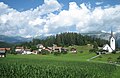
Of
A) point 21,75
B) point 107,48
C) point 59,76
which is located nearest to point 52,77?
point 59,76


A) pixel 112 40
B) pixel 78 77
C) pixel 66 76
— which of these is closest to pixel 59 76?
pixel 66 76

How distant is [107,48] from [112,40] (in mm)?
18419

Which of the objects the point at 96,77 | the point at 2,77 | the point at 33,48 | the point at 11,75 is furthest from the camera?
the point at 33,48

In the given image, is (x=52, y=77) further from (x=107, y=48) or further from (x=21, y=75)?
(x=107, y=48)

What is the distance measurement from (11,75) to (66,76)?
25.8 feet

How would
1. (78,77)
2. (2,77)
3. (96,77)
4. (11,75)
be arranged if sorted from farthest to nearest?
(96,77) → (78,77) → (11,75) → (2,77)

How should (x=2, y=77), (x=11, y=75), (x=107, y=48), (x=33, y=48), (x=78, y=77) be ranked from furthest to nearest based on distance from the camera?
1. (x=33, y=48)
2. (x=107, y=48)
3. (x=78, y=77)
4. (x=11, y=75)
5. (x=2, y=77)

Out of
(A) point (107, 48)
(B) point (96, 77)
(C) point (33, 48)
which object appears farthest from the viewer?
(C) point (33, 48)

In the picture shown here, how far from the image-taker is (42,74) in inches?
1449

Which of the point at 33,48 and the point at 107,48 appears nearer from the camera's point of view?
the point at 107,48

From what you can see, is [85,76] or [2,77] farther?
[85,76]

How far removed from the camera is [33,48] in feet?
624

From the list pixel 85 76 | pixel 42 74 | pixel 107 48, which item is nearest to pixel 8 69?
pixel 42 74

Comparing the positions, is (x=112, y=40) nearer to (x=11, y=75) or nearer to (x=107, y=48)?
(x=107, y=48)
